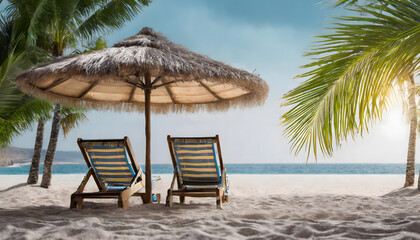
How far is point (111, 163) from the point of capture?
4355 millimetres

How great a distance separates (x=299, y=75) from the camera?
9.98 feet

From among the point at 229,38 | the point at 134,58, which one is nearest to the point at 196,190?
the point at 134,58

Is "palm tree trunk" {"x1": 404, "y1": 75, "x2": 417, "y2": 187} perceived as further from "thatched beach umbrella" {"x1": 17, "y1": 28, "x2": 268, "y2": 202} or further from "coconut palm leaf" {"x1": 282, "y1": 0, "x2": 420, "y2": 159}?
"coconut palm leaf" {"x1": 282, "y1": 0, "x2": 420, "y2": 159}

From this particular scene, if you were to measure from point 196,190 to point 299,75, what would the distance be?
1952 mm

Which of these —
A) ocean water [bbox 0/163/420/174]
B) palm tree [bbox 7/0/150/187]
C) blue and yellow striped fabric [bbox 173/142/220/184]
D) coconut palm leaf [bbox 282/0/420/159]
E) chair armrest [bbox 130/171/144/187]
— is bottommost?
ocean water [bbox 0/163/420/174]

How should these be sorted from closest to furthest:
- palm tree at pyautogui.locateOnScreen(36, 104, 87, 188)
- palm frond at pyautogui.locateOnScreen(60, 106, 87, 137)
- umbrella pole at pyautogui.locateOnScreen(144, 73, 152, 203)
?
1. umbrella pole at pyautogui.locateOnScreen(144, 73, 152, 203)
2. palm tree at pyautogui.locateOnScreen(36, 104, 87, 188)
3. palm frond at pyautogui.locateOnScreen(60, 106, 87, 137)

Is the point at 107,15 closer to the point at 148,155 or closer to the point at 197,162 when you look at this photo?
the point at 148,155

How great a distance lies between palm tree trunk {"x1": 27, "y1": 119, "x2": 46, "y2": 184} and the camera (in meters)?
7.96

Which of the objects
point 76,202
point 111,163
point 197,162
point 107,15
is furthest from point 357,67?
point 107,15

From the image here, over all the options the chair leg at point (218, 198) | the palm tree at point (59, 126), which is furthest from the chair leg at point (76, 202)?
the palm tree at point (59, 126)

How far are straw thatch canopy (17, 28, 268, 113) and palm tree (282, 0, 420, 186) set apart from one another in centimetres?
133

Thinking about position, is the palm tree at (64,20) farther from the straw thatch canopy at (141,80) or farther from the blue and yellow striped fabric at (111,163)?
the blue and yellow striped fabric at (111,163)

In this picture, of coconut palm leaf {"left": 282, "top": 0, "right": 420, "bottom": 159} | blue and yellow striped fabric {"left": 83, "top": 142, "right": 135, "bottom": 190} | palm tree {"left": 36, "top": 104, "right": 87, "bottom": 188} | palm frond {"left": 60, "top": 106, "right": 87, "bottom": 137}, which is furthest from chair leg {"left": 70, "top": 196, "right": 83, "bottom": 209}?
palm frond {"left": 60, "top": 106, "right": 87, "bottom": 137}

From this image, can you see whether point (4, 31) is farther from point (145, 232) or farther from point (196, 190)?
point (145, 232)
